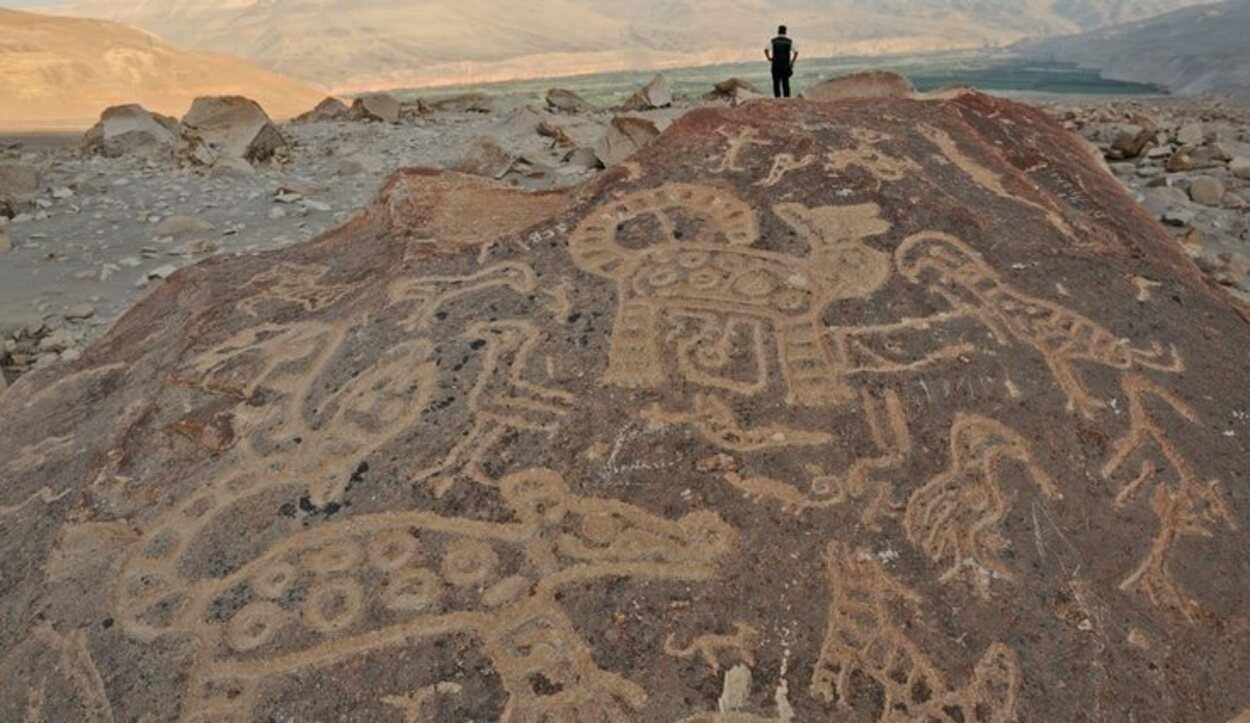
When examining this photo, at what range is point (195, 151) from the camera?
9.22 m

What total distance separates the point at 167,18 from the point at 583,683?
331 ft

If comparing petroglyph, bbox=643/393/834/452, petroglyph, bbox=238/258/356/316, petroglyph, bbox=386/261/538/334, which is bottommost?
petroglyph, bbox=643/393/834/452

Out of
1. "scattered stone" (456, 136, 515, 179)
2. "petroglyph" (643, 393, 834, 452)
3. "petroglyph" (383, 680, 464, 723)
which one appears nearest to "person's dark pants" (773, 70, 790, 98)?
"scattered stone" (456, 136, 515, 179)

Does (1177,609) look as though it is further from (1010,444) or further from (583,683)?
(583,683)

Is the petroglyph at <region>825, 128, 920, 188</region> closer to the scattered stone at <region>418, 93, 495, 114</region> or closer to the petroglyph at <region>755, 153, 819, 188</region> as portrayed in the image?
the petroglyph at <region>755, 153, 819, 188</region>

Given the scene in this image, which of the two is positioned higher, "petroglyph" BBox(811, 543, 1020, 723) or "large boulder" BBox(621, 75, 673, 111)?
"large boulder" BBox(621, 75, 673, 111)

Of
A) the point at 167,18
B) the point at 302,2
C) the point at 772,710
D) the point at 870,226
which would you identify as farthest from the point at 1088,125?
the point at 167,18

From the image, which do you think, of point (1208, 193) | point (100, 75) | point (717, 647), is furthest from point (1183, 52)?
point (717, 647)

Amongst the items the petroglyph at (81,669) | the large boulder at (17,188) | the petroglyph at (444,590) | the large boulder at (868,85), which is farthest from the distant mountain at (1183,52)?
the petroglyph at (81,669)

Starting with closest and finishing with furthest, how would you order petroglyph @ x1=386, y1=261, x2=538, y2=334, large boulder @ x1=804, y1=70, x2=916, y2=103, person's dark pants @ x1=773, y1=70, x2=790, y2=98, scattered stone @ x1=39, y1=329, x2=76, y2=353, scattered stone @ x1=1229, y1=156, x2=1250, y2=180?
petroglyph @ x1=386, y1=261, x2=538, y2=334 < scattered stone @ x1=39, y1=329, x2=76, y2=353 < large boulder @ x1=804, y1=70, x2=916, y2=103 < scattered stone @ x1=1229, y1=156, x2=1250, y2=180 < person's dark pants @ x1=773, y1=70, x2=790, y2=98

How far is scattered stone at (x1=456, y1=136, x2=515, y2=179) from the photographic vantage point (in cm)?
821

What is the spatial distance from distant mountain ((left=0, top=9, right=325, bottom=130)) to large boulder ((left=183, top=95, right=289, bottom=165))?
8233 millimetres

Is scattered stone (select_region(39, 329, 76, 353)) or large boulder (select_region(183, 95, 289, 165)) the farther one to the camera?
large boulder (select_region(183, 95, 289, 165))

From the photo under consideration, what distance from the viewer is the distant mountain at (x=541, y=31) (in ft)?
187
